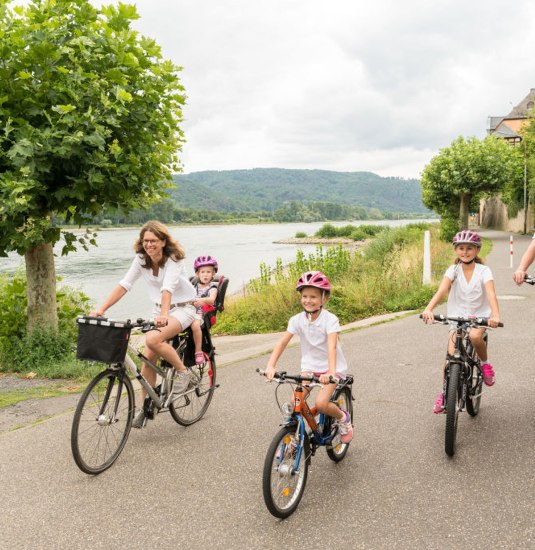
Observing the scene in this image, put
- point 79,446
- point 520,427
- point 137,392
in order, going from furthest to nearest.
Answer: point 137,392
point 520,427
point 79,446

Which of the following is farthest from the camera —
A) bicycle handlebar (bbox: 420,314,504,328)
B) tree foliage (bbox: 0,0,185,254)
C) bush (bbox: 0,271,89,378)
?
bush (bbox: 0,271,89,378)

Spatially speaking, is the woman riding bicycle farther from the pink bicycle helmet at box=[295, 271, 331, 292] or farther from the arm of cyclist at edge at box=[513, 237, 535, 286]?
the arm of cyclist at edge at box=[513, 237, 535, 286]

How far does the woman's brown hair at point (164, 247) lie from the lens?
15.6ft

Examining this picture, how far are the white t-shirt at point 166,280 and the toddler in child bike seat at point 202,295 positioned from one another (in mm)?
142

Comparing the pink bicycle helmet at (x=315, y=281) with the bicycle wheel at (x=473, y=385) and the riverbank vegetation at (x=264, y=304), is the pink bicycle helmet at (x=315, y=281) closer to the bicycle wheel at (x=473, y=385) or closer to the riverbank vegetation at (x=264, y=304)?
the bicycle wheel at (x=473, y=385)

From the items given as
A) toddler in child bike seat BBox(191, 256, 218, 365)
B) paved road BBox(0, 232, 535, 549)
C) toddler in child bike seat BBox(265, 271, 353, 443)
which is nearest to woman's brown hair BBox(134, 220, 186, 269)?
toddler in child bike seat BBox(191, 256, 218, 365)

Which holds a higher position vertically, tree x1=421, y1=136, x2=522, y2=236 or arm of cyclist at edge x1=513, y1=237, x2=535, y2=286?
tree x1=421, y1=136, x2=522, y2=236

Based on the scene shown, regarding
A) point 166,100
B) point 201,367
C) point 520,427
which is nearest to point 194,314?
point 201,367

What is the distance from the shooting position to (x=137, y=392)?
5.34 meters

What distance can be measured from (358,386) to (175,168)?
4.55 metres

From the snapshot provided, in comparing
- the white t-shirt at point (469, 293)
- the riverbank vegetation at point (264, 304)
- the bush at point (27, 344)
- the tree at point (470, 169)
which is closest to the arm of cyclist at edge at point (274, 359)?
the white t-shirt at point (469, 293)

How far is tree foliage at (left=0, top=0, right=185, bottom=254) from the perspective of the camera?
21.7ft

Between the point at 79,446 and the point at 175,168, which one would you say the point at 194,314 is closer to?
the point at 79,446

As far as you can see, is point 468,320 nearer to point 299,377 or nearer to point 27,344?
point 299,377
